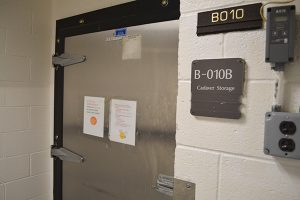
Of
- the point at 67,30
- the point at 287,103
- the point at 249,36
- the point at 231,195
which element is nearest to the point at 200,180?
the point at 231,195

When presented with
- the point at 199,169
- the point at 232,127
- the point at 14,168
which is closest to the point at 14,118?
the point at 14,168

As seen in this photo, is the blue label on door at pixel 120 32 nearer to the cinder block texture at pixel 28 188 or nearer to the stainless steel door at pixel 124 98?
the stainless steel door at pixel 124 98

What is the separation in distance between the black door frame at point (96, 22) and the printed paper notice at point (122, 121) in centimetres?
46

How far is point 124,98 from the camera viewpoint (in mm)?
1365

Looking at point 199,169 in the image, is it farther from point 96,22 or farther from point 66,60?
point 66,60

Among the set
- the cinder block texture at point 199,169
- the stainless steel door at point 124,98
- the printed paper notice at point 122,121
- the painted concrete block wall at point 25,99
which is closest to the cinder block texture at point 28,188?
the painted concrete block wall at point 25,99

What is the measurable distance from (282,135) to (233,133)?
0.45 ft

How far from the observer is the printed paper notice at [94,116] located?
1.49 m

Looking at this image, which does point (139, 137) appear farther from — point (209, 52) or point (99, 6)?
point (99, 6)

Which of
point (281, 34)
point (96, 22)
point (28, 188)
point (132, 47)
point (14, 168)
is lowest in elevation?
point (28, 188)

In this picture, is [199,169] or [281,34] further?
[199,169]

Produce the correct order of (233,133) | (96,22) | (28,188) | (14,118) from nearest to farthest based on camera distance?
1. (233,133)
2. (96,22)
3. (14,118)
4. (28,188)

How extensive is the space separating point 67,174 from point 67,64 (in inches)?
32.1

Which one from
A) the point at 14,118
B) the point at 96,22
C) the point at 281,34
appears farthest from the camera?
the point at 14,118
